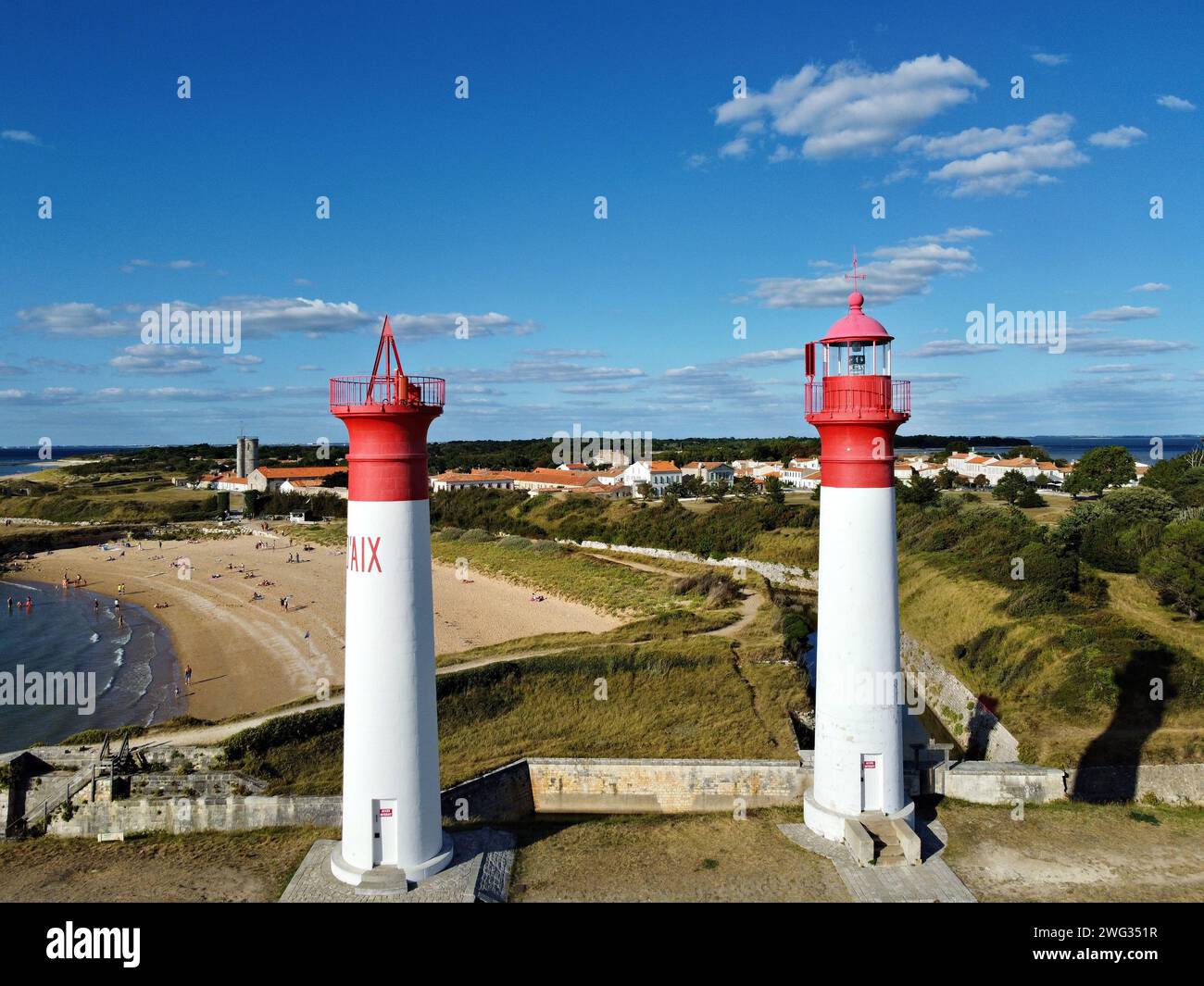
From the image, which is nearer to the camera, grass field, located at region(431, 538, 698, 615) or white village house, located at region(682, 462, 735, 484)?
grass field, located at region(431, 538, 698, 615)

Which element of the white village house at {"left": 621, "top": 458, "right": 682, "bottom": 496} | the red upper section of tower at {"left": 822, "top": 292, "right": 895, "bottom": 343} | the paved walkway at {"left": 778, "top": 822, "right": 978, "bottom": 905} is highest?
the red upper section of tower at {"left": 822, "top": 292, "right": 895, "bottom": 343}

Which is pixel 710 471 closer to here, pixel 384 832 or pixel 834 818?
pixel 834 818

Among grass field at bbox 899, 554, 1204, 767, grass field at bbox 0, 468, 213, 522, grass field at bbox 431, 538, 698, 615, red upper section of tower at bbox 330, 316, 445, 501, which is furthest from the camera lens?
grass field at bbox 0, 468, 213, 522

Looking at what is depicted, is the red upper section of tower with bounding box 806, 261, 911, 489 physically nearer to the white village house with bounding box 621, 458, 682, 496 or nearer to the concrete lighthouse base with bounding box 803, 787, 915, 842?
the concrete lighthouse base with bounding box 803, 787, 915, 842

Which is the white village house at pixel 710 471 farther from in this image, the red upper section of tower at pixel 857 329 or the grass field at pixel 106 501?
Answer: the red upper section of tower at pixel 857 329

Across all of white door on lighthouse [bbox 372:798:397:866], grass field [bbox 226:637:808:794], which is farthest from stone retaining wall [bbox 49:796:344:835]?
white door on lighthouse [bbox 372:798:397:866]

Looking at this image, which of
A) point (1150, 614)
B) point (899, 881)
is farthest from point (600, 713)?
point (1150, 614)

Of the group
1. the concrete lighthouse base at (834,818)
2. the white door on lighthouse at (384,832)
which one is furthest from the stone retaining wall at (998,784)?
the white door on lighthouse at (384,832)

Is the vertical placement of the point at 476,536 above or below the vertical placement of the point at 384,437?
below
